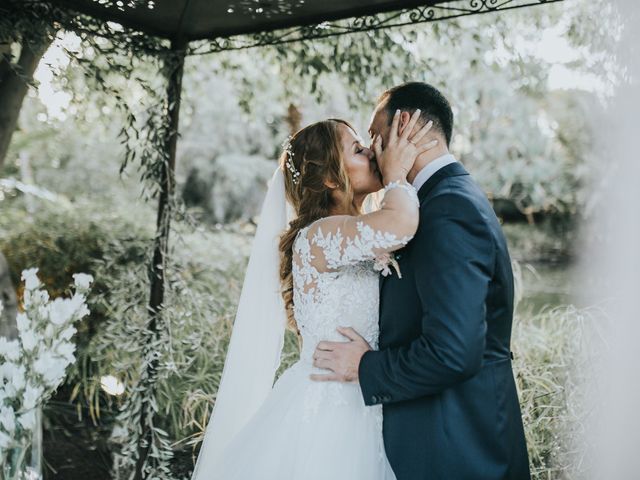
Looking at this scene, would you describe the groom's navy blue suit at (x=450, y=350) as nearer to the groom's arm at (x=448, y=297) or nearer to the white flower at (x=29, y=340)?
the groom's arm at (x=448, y=297)

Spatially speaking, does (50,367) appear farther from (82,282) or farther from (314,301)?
(314,301)

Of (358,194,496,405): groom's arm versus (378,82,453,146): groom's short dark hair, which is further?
(378,82,453,146): groom's short dark hair

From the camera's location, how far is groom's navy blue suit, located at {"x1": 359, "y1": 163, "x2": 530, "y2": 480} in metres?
1.88

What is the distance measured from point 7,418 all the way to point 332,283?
118cm

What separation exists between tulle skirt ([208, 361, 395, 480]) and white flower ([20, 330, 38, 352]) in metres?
0.93

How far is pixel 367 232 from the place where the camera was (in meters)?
2.17

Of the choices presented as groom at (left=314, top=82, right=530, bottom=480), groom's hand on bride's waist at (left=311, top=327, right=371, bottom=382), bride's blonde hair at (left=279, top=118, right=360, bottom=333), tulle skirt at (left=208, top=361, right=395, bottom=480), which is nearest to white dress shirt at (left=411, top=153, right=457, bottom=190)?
groom at (left=314, top=82, right=530, bottom=480)

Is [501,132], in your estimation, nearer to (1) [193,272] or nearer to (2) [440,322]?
(1) [193,272]

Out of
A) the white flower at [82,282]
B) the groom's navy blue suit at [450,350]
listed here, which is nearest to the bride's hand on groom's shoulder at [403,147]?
the groom's navy blue suit at [450,350]

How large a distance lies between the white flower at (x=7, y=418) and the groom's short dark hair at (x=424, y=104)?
1.53 metres

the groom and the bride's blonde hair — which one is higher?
the bride's blonde hair

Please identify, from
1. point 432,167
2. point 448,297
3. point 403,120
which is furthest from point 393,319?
point 403,120

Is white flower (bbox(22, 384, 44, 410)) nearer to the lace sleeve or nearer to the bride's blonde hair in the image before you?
the lace sleeve

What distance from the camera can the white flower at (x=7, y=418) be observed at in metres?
1.85
